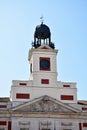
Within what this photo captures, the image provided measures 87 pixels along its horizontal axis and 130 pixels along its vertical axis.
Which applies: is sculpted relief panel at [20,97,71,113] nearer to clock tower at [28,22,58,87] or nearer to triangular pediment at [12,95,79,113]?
triangular pediment at [12,95,79,113]

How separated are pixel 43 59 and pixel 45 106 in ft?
19.9

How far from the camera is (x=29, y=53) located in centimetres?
5003

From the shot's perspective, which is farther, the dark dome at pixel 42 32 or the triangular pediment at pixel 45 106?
the dark dome at pixel 42 32

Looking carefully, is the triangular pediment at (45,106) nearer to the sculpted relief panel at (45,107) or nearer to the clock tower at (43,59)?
the sculpted relief panel at (45,107)

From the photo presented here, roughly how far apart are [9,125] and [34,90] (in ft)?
16.5

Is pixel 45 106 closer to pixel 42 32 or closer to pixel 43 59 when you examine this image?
pixel 43 59

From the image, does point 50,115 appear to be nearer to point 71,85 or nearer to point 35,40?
point 71,85

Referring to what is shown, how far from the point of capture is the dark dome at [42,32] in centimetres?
4959

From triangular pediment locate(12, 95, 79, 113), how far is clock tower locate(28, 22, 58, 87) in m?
2.10

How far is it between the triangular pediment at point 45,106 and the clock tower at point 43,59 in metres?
2.10

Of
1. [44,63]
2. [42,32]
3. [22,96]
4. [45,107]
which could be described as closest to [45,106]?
[45,107]

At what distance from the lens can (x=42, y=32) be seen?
4966cm

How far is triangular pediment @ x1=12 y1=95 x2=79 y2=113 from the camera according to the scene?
4522 centimetres

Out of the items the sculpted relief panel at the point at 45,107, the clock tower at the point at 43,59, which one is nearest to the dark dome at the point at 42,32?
the clock tower at the point at 43,59
